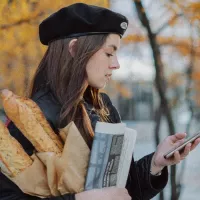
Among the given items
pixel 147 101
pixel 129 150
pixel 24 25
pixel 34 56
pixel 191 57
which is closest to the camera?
pixel 129 150

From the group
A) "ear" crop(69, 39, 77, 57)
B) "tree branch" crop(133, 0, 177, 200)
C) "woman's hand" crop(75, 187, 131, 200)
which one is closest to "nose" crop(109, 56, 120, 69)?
"ear" crop(69, 39, 77, 57)

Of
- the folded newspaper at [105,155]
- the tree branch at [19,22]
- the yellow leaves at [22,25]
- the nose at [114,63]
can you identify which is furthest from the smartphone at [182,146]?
the tree branch at [19,22]

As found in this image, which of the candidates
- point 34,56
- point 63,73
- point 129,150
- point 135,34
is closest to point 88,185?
point 129,150

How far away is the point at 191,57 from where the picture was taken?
4605 mm

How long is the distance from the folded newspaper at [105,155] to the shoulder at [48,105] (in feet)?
0.57

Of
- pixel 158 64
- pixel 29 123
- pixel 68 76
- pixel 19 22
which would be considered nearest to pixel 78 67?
pixel 68 76

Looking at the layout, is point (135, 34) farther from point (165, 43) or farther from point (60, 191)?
point (60, 191)

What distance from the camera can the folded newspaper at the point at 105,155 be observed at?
1365mm

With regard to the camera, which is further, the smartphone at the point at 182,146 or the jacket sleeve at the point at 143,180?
the jacket sleeve at the point at 143,180

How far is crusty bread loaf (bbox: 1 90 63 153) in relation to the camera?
138 centimetres

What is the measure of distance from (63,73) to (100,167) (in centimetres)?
36

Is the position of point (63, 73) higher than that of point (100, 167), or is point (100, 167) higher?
point (63, 73)

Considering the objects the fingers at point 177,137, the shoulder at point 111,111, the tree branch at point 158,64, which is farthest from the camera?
the tree branch at point 158,64

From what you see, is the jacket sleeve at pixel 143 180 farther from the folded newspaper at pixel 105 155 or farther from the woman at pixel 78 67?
the folded newspaper at pixel 105 155
